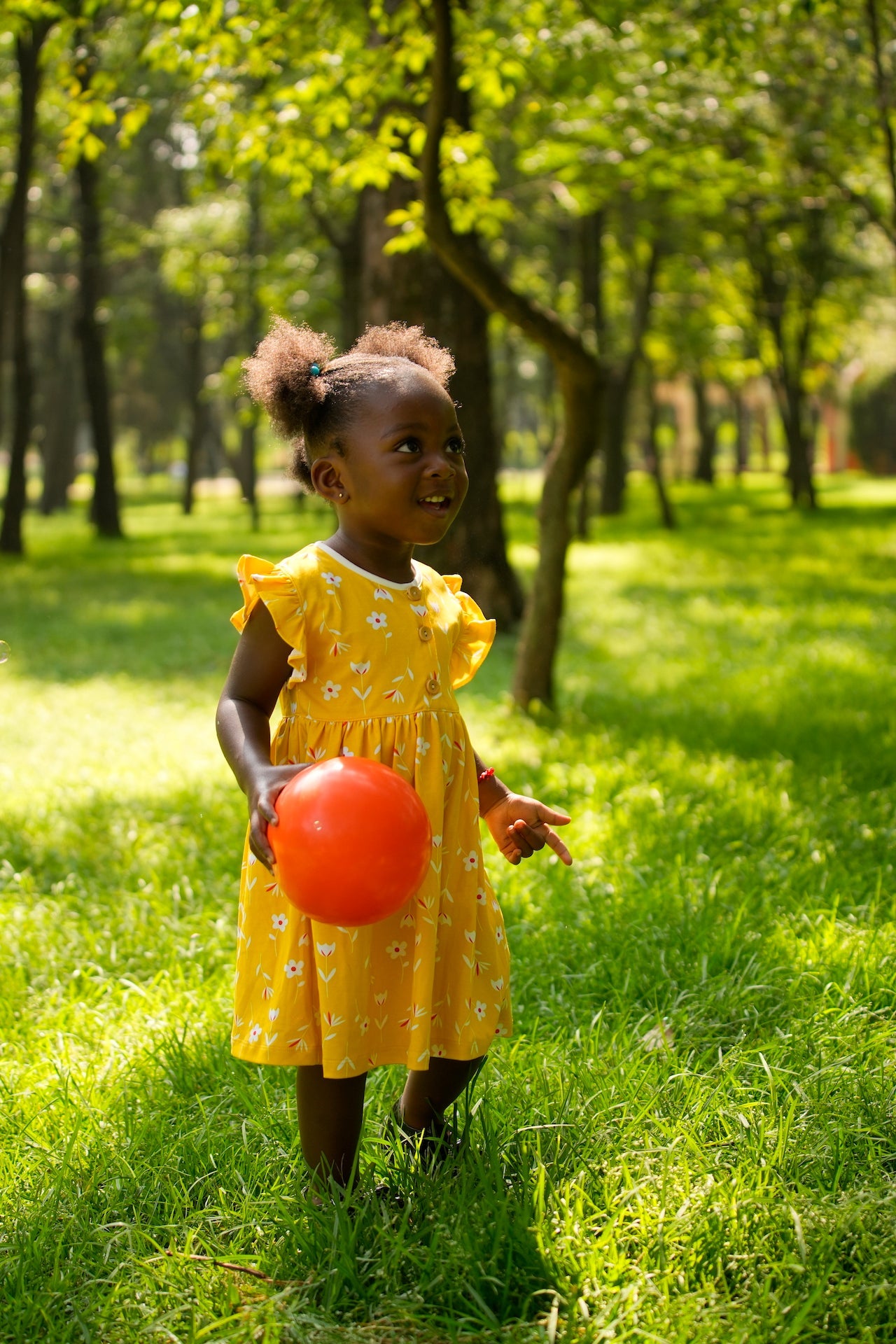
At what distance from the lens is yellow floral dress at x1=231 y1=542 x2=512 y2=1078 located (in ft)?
7.34

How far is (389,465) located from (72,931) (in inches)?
88.0

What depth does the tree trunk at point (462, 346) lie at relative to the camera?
8.44m

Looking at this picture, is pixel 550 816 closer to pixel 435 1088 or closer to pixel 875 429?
pixel 435 1088

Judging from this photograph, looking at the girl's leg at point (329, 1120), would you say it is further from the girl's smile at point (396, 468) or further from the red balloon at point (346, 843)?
the girl's smile at point (396, 468)

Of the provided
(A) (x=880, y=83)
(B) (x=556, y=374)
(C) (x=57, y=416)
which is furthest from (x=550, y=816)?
(C) (x=57, y=416)

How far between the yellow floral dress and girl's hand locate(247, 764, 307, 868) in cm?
16

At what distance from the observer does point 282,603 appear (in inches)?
A: 88.9

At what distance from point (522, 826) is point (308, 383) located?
37.8 inches

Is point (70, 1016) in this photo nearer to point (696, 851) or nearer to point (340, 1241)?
point (340, 1241)

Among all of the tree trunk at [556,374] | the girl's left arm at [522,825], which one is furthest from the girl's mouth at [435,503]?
the tree trunk at [556,374]

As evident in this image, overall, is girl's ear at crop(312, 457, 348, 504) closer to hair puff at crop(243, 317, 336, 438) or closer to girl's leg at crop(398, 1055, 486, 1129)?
hair puff at crop(243, 317, 336, 438)

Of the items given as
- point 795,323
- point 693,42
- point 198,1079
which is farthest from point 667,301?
point 198,1079

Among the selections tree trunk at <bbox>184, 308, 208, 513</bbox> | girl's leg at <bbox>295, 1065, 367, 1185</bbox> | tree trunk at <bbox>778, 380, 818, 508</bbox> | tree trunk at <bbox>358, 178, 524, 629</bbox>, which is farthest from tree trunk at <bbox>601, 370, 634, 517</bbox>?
girl's leg at <bbox>295, 1065, 367, 1185</bbox>

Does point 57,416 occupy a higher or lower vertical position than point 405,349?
higher
